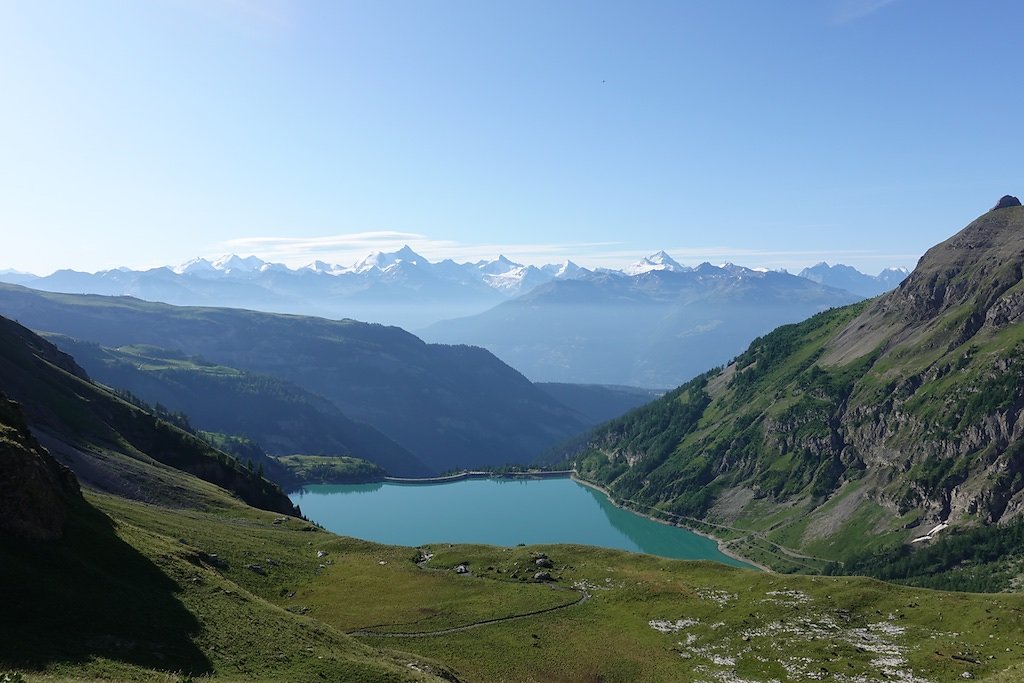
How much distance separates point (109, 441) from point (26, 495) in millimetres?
114967

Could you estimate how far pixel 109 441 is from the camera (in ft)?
526

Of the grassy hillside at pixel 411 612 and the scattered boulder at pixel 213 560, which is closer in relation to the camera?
the grassy hillside at pixel 411 612

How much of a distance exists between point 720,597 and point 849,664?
2617 cm

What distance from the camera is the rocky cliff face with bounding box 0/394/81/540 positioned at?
5694cm

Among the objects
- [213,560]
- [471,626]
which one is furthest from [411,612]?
[213,560]

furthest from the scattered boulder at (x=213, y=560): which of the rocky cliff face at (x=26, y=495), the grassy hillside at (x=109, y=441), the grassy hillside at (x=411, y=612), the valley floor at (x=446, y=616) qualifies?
the grassy hillside at (x=109, y=441)

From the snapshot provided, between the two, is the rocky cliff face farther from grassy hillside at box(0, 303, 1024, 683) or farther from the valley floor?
the valley floor

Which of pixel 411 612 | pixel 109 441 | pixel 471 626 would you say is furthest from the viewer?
pixel 109 441

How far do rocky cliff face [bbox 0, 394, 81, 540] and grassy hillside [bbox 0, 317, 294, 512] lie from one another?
7706 cm

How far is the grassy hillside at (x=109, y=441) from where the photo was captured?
139 meters

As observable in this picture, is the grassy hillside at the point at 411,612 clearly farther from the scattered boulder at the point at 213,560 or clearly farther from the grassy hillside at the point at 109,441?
the grassy hillside at the point at 109,441

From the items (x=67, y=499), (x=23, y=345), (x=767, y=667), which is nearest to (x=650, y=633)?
(x=767, y=667)

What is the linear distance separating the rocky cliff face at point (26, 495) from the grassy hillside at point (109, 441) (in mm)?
77060

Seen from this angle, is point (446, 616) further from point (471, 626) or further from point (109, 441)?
point (109, 441)
